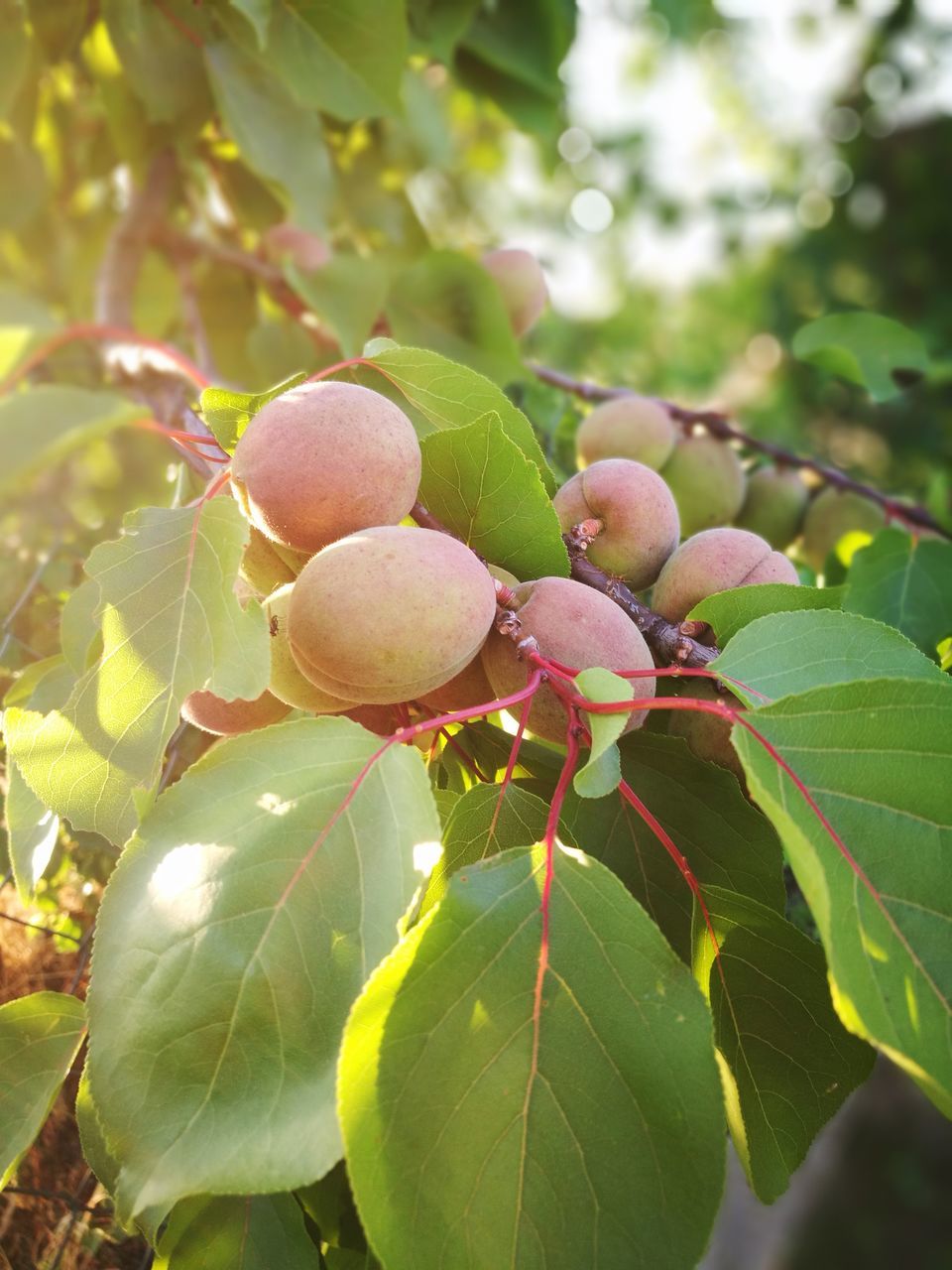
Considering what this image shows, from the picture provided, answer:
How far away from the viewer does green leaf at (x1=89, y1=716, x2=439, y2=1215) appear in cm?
43

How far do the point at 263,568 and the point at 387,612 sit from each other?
0.14 meters

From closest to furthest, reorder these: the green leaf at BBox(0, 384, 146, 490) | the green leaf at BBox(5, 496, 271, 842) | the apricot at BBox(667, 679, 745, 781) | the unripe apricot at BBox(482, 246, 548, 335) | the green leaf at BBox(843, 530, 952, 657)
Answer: the green leaf at BBox(0, 384, 146, 490) → the green leaf at BBox(5, 496, 271, 842) → the apricot at BBox(667, 679, 745, 781) → the green leaf at BBox(843, 530, 952, 657) → the unripe apricot at BBox(482, 246, 548, 335)

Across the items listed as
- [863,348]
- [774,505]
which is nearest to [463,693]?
[774,505]

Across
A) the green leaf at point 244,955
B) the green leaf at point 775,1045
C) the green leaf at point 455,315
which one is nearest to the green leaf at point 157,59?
the green leaf at point 455,315

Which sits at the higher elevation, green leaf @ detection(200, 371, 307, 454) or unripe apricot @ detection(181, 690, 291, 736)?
green leaf @ detection(200, 371, 307, 454)

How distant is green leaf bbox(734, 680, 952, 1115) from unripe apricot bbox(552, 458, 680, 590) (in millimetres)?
234

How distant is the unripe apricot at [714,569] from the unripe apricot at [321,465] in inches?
8.5

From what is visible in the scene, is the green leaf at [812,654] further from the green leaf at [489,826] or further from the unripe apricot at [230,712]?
the unripe apricot at [230,712]

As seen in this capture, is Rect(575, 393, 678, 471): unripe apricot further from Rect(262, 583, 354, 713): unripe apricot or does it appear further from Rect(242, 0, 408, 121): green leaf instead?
Rect(262, 583, 354, 713): unripe apricot

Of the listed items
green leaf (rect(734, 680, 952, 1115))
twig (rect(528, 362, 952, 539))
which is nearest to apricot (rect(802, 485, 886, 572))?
twig (rect(528, 362, 952, 539))

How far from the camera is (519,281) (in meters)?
1.17

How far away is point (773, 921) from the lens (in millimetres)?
538

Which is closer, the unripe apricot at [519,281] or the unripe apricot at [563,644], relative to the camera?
the unripe apricot at [563,644]

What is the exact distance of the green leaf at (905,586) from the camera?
93 cm
